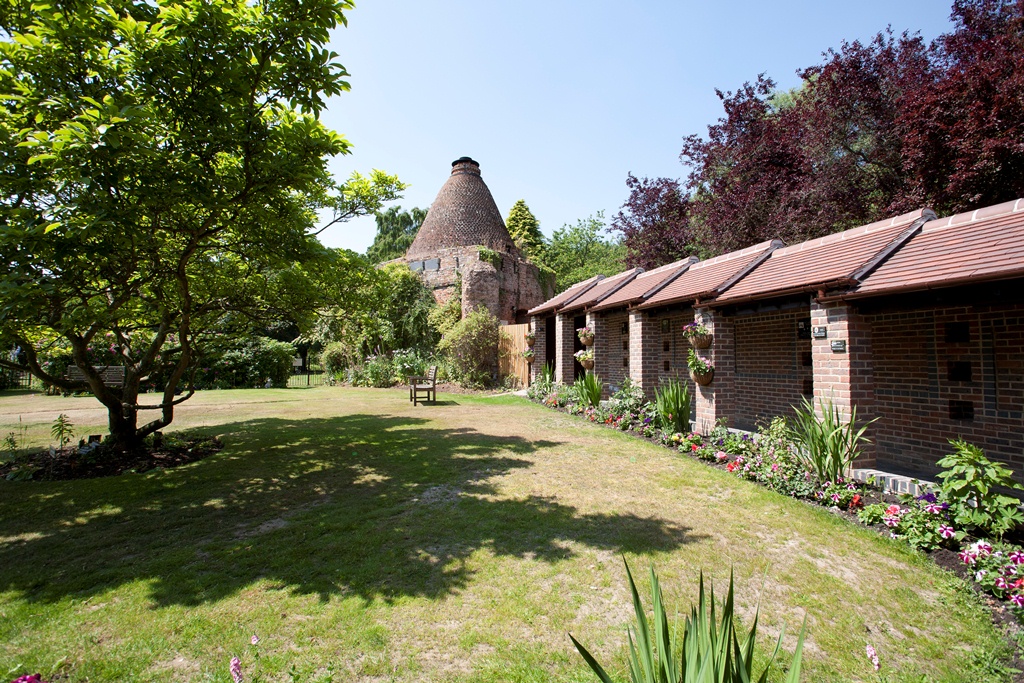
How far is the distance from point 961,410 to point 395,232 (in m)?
47.7

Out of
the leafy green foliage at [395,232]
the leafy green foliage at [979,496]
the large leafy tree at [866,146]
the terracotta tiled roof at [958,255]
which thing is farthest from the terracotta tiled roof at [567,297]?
the leafy green foliage at [395,232]

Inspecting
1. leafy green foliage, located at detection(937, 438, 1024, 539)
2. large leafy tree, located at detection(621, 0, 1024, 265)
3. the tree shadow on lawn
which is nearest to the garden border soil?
leafy green foliage, located at detection(937, 438, 1024, 539)

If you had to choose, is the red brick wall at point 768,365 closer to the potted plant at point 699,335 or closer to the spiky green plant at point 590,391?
the potted plant at point 699,335

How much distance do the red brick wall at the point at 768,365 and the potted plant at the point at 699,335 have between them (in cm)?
54

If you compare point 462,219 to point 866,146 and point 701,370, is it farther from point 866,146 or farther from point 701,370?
point 701,370

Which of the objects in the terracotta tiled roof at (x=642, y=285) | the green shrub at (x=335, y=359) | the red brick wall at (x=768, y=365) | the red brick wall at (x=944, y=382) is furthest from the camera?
the green shrub at (x=335, y=359)

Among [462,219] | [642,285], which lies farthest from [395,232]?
[642,285]

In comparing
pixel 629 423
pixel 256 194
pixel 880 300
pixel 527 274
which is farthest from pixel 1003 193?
pixel 527 274

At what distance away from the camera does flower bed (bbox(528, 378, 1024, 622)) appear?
3.40m

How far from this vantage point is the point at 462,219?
85.4ft

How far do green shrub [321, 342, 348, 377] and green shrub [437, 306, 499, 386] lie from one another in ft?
23.4

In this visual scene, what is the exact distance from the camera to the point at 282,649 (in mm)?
2643

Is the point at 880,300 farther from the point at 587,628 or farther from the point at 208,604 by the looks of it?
the point at 208,604

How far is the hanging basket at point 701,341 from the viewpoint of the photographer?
807 cm
